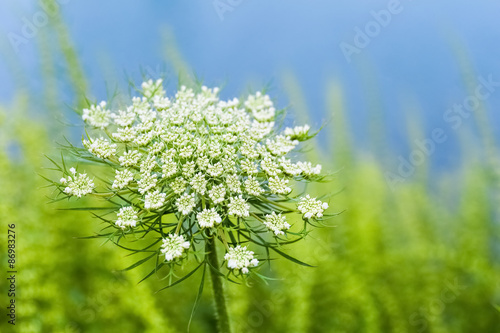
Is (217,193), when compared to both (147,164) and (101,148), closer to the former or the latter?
(147,164)

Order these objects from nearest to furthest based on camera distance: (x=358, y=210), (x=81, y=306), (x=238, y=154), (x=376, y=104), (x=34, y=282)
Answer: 1. (x=238, y=154)
2. (x=34, y=282)
3. (x=81, y=306)
4. (x=358, y=210)
5. (x=376, y=104)

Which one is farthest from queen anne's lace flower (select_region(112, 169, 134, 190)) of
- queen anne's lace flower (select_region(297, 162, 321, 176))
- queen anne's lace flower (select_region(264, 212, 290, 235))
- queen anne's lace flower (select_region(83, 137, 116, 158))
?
queen anne's lace flower (select_region(297, 162, 321, 176))

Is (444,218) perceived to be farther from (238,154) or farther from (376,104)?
(238,154)

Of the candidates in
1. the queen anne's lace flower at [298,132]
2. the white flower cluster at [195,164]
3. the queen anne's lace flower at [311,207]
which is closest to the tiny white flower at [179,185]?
the white flower cluster at [195,164]

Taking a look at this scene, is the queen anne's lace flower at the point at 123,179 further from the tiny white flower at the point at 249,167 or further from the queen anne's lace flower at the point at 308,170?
the queen anne's lace flower at the point at 308,170

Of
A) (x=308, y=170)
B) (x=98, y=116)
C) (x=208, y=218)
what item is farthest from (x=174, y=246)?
(x=98, y=116)

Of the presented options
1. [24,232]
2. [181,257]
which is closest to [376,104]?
[24,232]

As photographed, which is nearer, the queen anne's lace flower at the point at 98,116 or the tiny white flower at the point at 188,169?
the tiny white flower at the point at 188,169
